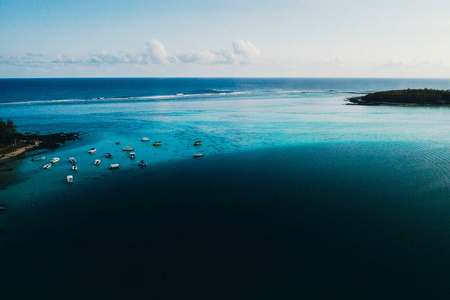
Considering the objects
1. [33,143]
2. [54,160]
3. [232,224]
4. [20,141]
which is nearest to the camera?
[232,224]

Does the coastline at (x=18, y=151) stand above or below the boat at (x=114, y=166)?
below

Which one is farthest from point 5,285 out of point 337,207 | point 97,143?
point 97,143

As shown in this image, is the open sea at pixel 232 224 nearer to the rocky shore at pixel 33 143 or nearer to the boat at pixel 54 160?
the boat at pixel 54 160

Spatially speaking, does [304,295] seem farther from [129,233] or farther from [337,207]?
[129,233]

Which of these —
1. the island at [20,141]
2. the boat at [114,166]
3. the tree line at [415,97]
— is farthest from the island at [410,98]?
the island at [20,141]

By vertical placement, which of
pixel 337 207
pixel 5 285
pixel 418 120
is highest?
pixel 418 120

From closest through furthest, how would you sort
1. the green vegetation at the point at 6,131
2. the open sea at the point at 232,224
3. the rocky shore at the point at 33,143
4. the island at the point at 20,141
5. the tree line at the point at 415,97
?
the open sea at the point at 232,224 < the rocky shore at the point at 33,143 < the island at the point at 20,141 < the green vegetation at the point at 6,131 < the tree line at the point at 415,97

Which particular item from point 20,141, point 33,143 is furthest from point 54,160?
point 20,141

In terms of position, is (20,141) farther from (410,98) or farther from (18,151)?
(410,98)
